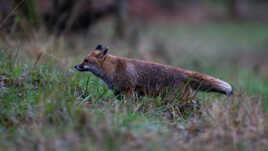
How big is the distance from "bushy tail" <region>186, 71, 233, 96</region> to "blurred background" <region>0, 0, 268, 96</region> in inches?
12.3

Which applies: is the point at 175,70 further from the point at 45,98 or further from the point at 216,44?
the point at 216,44

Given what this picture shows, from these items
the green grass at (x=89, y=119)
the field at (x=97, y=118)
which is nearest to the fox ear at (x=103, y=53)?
the field at (x=97, y=118)

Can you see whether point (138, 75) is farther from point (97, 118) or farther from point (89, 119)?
point (89, 119)

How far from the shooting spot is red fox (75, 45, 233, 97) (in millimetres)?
7012

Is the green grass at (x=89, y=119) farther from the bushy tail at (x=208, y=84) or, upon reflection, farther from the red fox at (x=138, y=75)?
the red fox at (x=138, y=75)

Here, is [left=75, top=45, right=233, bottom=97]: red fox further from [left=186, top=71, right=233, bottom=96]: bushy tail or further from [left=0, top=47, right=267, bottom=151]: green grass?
[left=0, top=47, right=267, bottom=151]: green grass

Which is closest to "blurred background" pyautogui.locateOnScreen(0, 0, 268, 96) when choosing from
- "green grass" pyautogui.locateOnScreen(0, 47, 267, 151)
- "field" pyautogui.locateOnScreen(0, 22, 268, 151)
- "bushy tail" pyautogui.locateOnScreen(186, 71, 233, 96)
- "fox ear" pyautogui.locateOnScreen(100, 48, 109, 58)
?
"bushy tail" pyautogui.locateOnScreen(186, 71, 233, 96)

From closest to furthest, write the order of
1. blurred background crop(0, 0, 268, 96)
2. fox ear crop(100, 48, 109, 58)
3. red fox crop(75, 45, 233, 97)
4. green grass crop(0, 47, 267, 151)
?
green grass crop(0, 47, 267, 151) → red fox crop(75, 45, 233, 97) → fox ear crop(100, 48, 109, 58) → blurred background crop(0, 0, 268, 96)

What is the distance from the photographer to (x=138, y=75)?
7.32m

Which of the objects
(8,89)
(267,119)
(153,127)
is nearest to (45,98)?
(8,89)

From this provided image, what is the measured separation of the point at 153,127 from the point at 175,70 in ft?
7.87

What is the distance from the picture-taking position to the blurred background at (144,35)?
10266 millimetres

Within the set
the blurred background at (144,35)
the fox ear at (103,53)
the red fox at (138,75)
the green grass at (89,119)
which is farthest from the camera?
the blurred background at (144,35)

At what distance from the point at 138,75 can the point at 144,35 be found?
1045 centimetres
